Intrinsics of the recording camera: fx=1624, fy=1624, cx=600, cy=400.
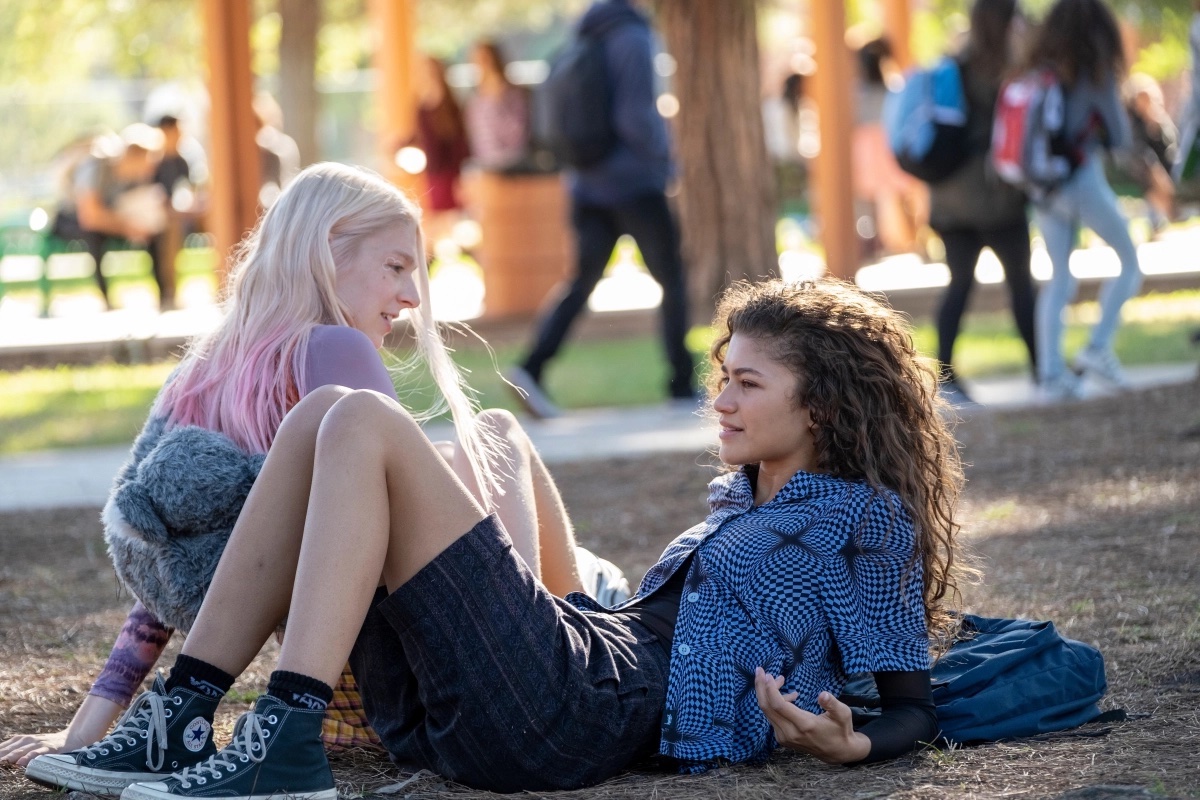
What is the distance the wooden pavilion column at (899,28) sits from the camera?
1675 centimetres

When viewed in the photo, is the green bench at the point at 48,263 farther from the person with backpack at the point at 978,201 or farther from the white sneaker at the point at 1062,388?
the white sneaker at the point at 1062,388

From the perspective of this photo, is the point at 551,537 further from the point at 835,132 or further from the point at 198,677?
the point at 835,132

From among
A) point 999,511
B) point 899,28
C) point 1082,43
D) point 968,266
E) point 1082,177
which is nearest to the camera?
point 999,511

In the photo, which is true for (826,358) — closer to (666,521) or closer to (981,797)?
(981,797)

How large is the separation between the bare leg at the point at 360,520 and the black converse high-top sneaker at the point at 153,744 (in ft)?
0.87

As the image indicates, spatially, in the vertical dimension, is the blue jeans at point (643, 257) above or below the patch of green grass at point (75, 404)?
above

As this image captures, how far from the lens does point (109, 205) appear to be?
14.1 m

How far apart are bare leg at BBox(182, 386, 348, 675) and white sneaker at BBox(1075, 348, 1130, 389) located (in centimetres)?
585

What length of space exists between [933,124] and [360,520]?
568 cm

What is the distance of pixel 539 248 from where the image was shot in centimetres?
1234

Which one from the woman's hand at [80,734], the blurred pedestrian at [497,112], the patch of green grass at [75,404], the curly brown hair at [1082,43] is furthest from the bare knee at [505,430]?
the blurred pedestrian at [497,112]

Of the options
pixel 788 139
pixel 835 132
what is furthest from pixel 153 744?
pixel 788 139

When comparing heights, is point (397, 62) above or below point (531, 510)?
above

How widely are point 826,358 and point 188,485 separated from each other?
117 centimetres
